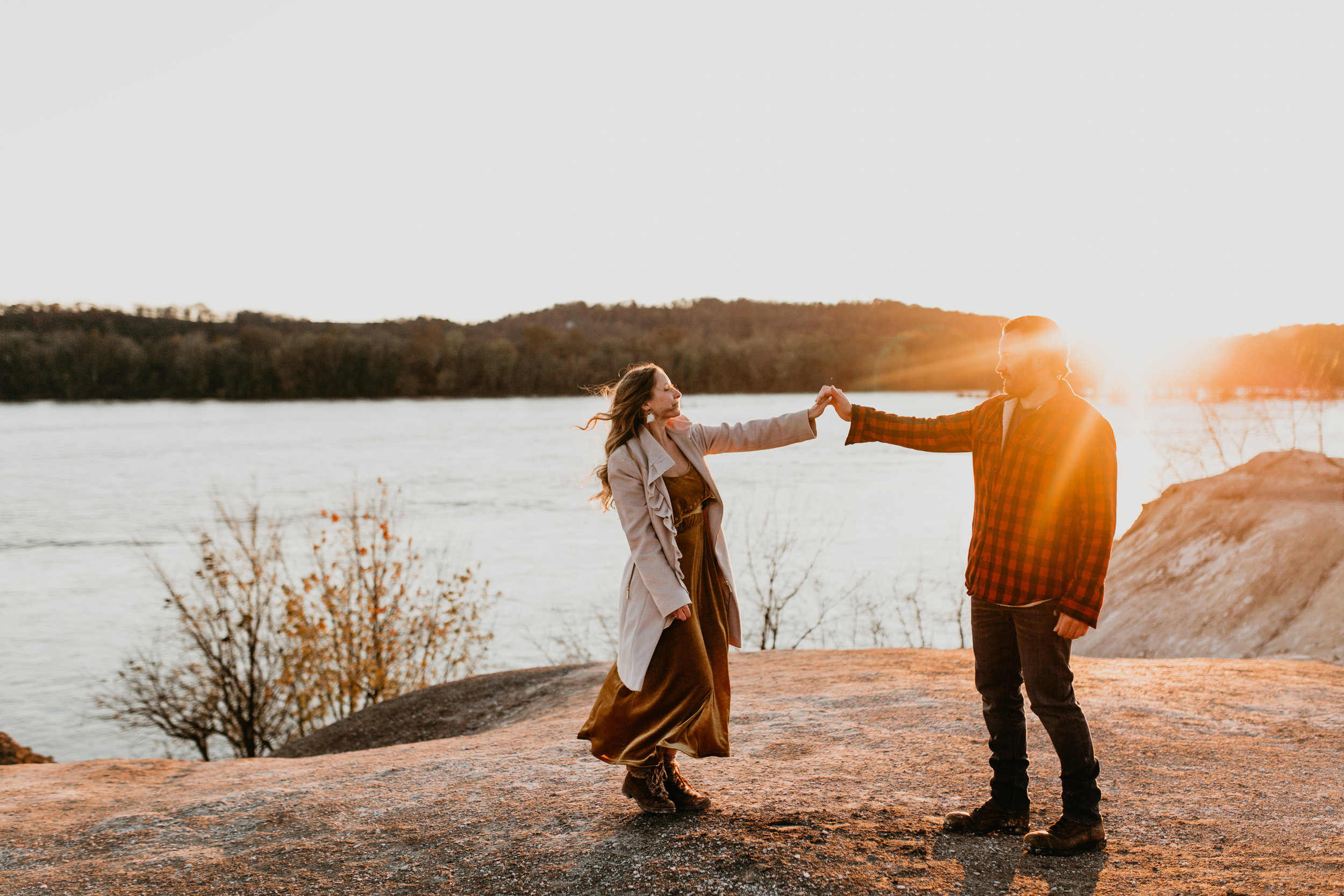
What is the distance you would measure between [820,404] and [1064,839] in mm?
2022

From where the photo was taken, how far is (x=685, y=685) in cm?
395

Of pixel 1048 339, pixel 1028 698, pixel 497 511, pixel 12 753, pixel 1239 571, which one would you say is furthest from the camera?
pixel 497 511

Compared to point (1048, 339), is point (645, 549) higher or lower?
lower

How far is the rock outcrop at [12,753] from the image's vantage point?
9.12 m

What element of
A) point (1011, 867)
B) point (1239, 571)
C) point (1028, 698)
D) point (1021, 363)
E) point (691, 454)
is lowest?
point (1239, 571)

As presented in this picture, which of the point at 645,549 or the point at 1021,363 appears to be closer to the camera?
the point at 1021,363

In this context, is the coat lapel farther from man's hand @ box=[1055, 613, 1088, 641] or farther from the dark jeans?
man's hand @ box=[1055, 613, 1088, 641]

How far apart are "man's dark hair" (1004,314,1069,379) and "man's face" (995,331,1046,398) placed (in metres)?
0.02

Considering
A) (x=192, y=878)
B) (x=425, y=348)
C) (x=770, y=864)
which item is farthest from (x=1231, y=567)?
(x=425, y=348)

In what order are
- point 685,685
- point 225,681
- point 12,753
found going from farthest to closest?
point 225,681 → point 12,753 → point 685,685

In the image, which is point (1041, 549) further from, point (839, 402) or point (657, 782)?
point (657, 782)

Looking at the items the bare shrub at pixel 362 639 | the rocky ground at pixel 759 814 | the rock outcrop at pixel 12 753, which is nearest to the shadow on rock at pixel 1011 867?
the rocky ground at pixel 759 814

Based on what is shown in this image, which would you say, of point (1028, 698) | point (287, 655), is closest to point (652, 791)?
point (1028, 698)

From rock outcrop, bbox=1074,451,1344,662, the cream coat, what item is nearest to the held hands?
the cream coat
